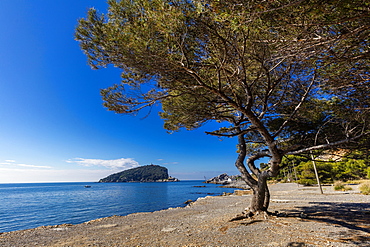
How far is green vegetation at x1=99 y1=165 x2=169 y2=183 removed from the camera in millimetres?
166875

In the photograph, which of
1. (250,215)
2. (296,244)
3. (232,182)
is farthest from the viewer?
(232,182)

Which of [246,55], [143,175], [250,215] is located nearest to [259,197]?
[250,215]

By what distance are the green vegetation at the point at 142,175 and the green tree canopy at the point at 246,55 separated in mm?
168685

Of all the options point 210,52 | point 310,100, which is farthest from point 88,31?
point 310,100

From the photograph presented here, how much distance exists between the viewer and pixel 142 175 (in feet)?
552

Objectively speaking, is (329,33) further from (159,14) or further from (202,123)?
(202,123)

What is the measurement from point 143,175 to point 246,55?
174 metres

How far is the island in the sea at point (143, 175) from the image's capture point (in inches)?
6570

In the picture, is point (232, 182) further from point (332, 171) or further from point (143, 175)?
point (143, 175)

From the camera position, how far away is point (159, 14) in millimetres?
3818

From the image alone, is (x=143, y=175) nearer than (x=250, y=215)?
No

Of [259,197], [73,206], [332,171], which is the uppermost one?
[332,171]

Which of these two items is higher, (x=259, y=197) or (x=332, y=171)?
(x=332, y=171)

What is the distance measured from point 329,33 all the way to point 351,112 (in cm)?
329
